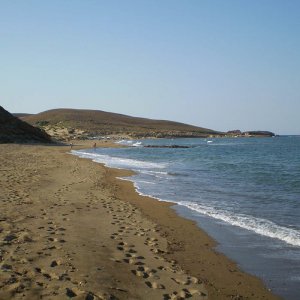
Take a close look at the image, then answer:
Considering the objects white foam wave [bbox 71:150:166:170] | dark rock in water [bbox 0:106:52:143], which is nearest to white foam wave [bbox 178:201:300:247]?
white foam wave [bbox 71:150:166:170]

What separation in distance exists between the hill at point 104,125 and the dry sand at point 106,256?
314 ft

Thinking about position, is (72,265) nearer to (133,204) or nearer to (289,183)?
(133,204)

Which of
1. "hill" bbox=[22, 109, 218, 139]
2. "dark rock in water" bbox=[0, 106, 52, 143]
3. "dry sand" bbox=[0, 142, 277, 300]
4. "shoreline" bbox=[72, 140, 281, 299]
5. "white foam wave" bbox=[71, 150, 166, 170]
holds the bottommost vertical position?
"shoreline" bbox=[72, 140, 281, 299]

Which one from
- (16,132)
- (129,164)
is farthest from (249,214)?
(16,132)

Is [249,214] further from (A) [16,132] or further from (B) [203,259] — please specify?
(A) [16,132]

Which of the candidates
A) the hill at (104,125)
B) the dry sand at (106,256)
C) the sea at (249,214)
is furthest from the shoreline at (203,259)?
the hill at (104,125)

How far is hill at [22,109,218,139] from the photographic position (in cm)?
12356

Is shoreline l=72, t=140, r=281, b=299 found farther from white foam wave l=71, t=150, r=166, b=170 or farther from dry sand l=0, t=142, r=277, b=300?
white foam wave l=71, t=150, r=166, b=170

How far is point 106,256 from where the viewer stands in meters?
7.27

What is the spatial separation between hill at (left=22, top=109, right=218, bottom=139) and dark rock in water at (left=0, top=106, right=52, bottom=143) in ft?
141

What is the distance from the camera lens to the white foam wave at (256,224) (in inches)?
379

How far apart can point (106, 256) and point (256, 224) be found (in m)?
5.47

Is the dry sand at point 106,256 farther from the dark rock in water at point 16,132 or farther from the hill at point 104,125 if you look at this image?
the hill at point 104,125

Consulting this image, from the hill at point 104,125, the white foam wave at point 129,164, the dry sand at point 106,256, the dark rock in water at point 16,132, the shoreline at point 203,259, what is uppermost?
the hill at point 104,125
